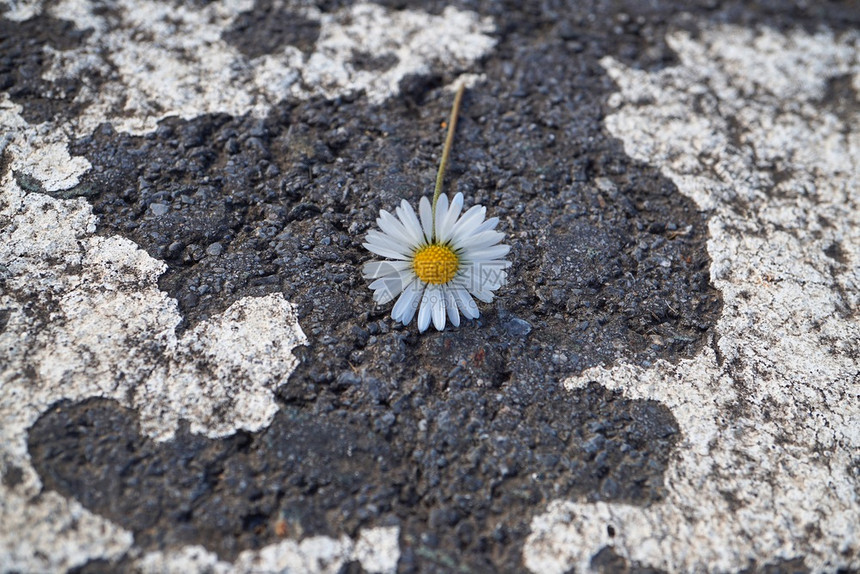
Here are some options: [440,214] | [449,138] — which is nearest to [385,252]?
[440,214]

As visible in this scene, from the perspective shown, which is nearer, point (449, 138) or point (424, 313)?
point (424, 313)

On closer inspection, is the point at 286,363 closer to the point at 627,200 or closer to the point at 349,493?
the point at 349,493

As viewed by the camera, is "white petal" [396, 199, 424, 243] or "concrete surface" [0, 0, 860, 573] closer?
"concrete surface" [0, 0, 860, 573]

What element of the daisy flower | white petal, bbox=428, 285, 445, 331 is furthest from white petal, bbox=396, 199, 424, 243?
white petal, bbox=428, 285, 445, 331

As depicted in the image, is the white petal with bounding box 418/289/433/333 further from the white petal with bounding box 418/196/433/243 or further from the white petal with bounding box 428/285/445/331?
the white petal with bounding box 418/196/433/243

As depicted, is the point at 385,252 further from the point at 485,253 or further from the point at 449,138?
the point at 449,138

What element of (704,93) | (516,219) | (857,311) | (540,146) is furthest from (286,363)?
(704,93)

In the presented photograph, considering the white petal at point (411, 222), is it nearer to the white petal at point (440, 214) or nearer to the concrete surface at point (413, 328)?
the white petal at point (440, 214)

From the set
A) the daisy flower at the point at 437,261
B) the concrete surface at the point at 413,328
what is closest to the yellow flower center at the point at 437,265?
the daisy flower at the point at 437,261
